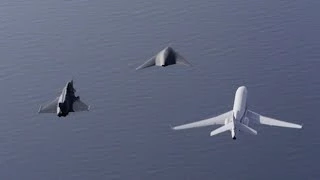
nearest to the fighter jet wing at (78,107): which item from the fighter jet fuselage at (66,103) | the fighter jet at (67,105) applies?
the fighter jet at (67,105)

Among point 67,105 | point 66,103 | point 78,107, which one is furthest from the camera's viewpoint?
point 78,107

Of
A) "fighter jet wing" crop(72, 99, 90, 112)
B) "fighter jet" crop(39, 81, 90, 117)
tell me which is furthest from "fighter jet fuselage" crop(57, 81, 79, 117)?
"fighter jet wing" crop(72, 99, 90, 112)

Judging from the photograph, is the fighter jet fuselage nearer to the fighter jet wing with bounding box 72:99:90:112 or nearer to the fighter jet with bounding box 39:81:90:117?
the fighter jet with bounding box 39:81:90:117

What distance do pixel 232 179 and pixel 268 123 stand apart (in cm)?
1991

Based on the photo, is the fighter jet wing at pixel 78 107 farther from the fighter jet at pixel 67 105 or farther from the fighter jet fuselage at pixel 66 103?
the fighter jet fuselage at pixel 66 103

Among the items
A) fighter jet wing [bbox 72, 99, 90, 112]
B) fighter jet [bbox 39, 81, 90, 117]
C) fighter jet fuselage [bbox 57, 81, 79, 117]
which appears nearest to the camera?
fighter jet fuselage [bbox 57, 81, 79, 117]

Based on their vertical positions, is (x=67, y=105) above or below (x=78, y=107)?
above

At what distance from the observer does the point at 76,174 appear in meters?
199

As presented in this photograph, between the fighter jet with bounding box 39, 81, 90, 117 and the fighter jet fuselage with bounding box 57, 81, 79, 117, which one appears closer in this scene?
the fighter jet fuselage with bounding box 57, 81, 79, 117

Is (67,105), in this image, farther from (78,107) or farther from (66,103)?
(78,107)

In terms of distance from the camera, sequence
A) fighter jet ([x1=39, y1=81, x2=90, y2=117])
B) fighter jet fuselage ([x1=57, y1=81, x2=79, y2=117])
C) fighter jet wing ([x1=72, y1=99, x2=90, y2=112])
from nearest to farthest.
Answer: fighter jet fuselage ([x1=57, y1=81, x2=79, y2=117]), fighter jet ([x1=39, y1=81, x2=90, y2=117]), fighter jet wing ([x1=72, y1=99, x2=90, y2=112])

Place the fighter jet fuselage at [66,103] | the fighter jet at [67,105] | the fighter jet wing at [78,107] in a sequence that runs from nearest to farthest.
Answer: the fighter jet fuselage at [66,103] < the fighter jet at [67,105] < the fighter jet wing at [78,107]

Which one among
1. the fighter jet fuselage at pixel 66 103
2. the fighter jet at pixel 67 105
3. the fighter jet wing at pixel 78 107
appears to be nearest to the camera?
the fighter jet fuselage at pixel 66 103

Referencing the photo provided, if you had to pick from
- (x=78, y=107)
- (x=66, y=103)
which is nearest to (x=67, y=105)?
(x=66, y=103)
